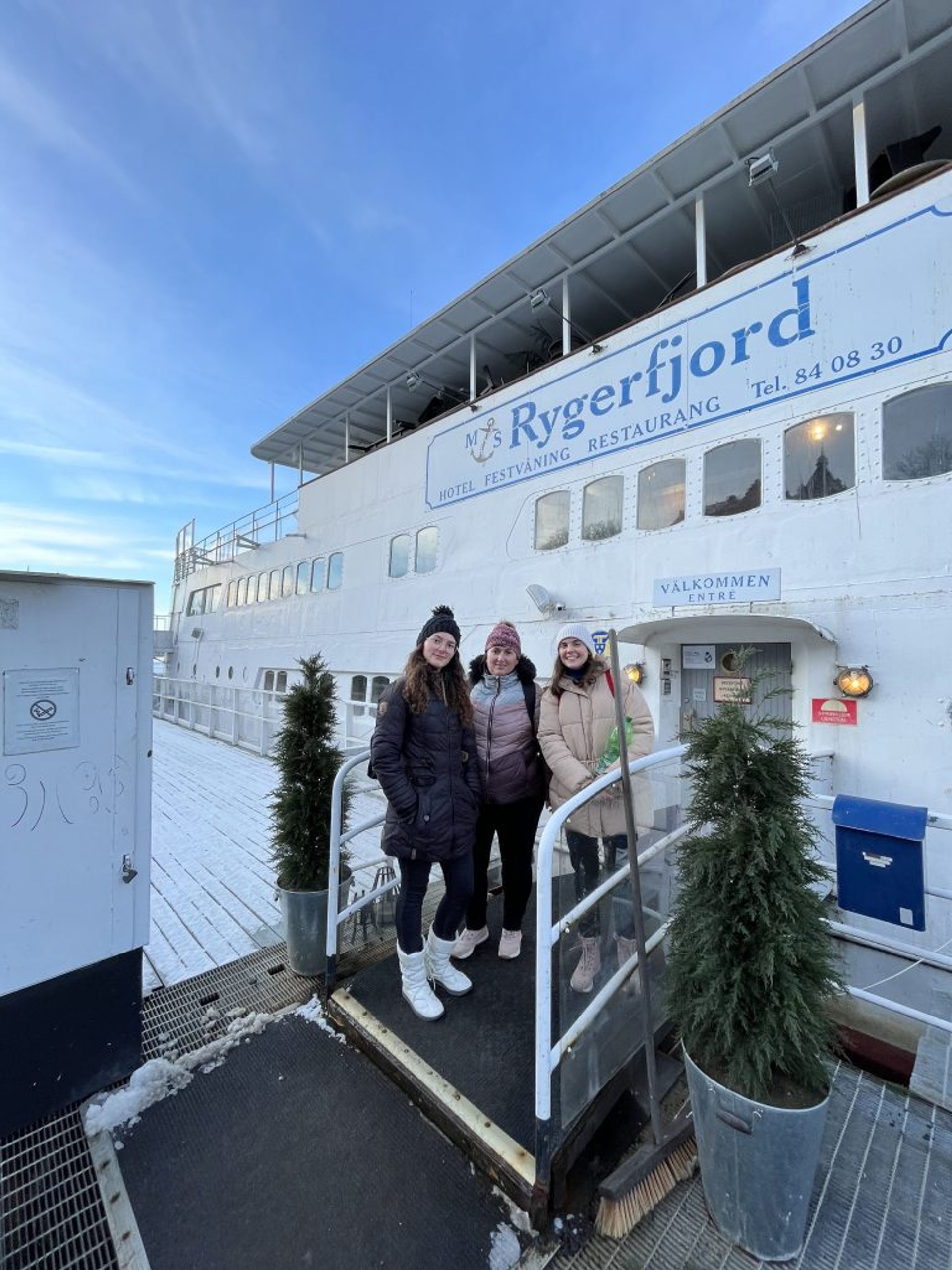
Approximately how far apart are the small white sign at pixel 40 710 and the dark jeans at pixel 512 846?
205 centimetres

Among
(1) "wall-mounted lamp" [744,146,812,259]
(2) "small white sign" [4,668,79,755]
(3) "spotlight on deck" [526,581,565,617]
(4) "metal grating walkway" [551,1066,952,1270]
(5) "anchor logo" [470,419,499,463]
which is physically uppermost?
(1) "wall-mounted lamp" [744,146,812,259]

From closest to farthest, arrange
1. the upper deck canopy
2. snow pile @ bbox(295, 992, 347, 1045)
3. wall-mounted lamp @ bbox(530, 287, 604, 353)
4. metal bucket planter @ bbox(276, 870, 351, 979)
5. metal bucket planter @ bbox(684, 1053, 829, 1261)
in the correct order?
metal bucket planter @ bbox(684, 1053, 829, 1261), snow pile @ bbox(295, 992, 347, 1045), metal bucket planter @ bbox(276, 870, 351, 979), the upper deck canopy, wall-mounted lamp @ bbox(530, 287, 604, 353)

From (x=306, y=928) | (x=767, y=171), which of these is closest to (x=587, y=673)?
(x=306, y=928)

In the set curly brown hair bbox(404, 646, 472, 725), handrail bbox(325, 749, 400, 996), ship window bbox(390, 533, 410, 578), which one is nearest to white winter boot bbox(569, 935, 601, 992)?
curly brown hair bbox(404, 646, 472, 725)

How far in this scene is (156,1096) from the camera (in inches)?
96.3

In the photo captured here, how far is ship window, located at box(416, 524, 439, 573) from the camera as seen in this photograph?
9656mm

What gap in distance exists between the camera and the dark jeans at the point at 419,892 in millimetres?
2736

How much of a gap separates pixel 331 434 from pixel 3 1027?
15141mm

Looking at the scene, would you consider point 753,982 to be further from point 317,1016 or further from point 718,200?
point 718,200

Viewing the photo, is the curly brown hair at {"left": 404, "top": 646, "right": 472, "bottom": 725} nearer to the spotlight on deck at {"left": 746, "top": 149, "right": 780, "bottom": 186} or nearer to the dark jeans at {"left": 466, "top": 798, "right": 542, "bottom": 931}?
the dark jeans at {"left": 466, "top": 798, "right": 542, "bottom": 931}

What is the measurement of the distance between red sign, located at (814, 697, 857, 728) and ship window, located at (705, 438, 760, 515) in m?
2.13

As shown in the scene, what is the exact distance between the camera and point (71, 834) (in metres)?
2.51

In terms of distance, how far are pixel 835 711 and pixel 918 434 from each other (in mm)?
2585

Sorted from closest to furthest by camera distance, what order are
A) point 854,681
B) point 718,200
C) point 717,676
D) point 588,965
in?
point 588,965, point 854,681, point 717,676, point 718,200
